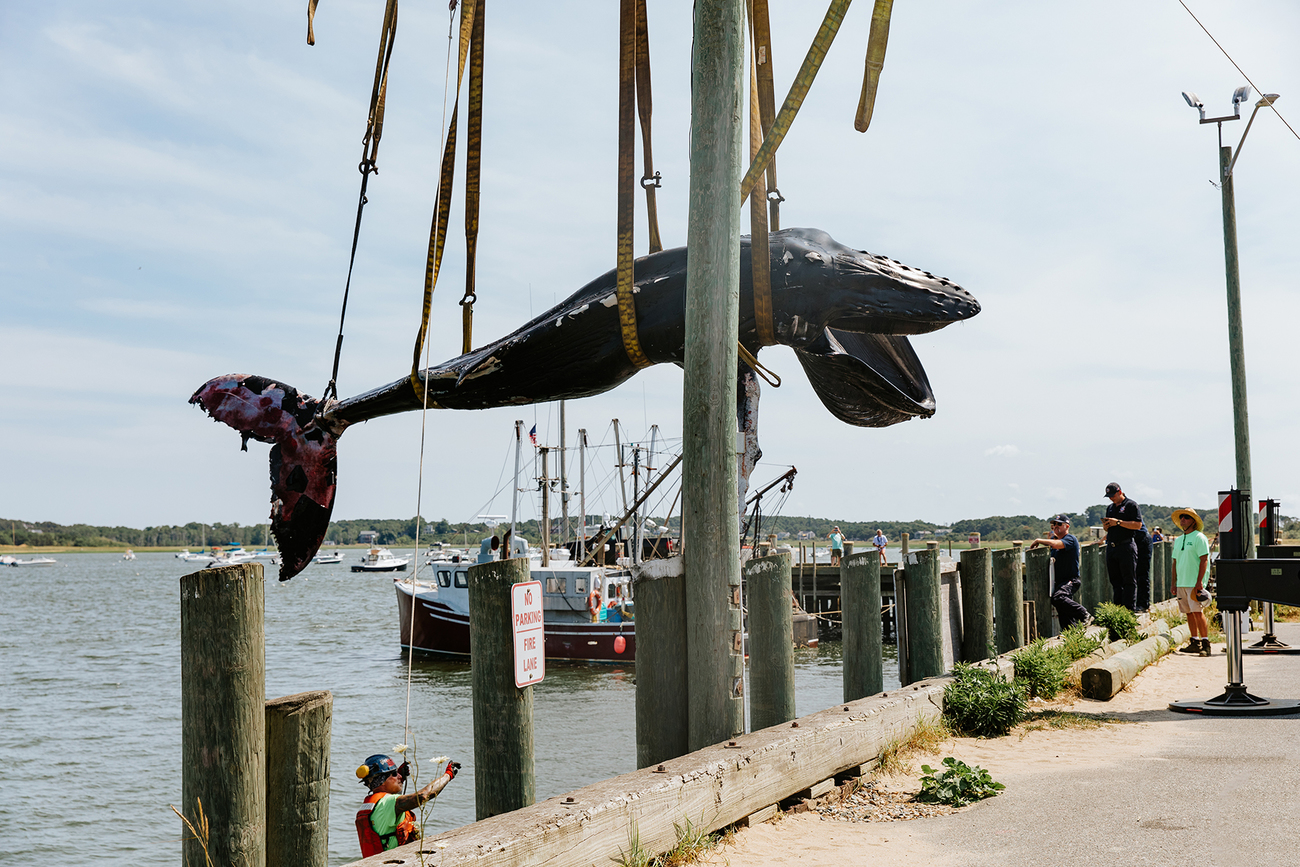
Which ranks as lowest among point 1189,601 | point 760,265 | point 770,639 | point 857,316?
point 1189,601

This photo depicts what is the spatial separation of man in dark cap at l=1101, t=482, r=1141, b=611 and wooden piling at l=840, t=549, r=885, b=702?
6.66 meters

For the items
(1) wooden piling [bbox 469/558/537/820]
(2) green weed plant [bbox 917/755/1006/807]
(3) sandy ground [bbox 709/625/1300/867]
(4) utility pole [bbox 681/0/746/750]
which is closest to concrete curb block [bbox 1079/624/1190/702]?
(3) sandy ground [bbox 709/625/1300/867]

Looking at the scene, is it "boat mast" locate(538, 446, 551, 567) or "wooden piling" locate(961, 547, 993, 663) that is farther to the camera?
"boat mast" locate(538, 446, 551, 567)

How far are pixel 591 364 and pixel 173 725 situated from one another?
2447cm

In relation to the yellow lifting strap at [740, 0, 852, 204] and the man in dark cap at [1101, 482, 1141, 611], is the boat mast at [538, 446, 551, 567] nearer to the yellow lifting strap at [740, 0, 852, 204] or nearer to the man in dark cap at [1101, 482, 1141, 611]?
the man in dark cap at [1101, 482, 1141, 611]

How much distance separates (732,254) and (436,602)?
31314 millimetres

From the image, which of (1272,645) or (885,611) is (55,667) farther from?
(1272,645)

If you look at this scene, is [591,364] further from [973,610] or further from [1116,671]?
[1116,671]

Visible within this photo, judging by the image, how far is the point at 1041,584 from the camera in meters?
12.4

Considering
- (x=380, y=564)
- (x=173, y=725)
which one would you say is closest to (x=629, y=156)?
(x=173, y=725)

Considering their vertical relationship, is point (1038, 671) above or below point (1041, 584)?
below

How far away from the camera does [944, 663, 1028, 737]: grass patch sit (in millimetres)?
7617

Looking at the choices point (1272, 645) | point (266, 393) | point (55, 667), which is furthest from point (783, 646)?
point (55, 667)

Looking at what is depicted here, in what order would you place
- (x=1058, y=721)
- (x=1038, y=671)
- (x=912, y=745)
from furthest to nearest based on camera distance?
1. (x=1038, y=671)
2. (x=1058, y=721)
3. (x=912, y=745)
